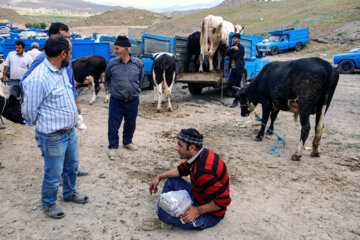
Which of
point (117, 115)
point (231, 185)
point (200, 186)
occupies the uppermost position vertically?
point (117, 115)

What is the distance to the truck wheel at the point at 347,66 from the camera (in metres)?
15.3

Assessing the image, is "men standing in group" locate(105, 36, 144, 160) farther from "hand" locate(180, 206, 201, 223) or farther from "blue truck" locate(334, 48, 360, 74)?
"blue truck" locate(334, 48, 360, 74)

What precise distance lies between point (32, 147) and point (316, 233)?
5.05 meters

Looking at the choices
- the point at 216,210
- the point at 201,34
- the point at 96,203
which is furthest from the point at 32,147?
the point at 201,34

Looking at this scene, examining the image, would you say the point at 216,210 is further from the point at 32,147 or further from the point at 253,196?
the point at 32,147

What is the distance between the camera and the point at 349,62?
1533cm

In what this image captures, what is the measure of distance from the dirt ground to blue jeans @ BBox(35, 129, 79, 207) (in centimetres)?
37

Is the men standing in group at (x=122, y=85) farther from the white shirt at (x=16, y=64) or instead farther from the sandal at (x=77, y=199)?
the white shirt at (x=16, y=64)

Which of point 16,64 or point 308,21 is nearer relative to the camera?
point 16,64

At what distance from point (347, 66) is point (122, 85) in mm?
14728

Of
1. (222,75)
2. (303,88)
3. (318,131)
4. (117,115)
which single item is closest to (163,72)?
(222,75)

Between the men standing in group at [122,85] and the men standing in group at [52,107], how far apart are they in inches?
68.1

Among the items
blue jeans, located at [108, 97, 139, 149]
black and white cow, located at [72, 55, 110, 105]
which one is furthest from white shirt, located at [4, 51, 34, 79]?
blue jeans, located at [108, 97, 139, 149]

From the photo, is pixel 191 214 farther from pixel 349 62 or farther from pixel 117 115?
pixel 349 62
